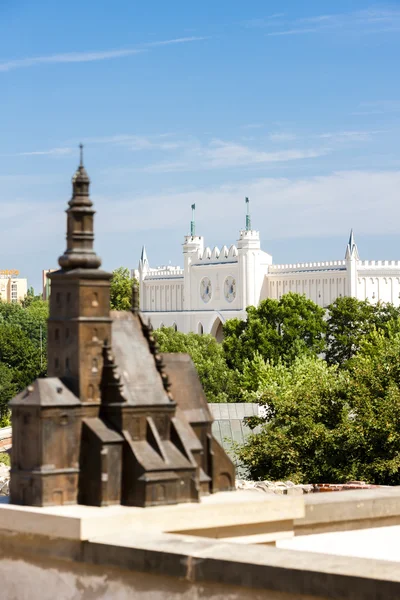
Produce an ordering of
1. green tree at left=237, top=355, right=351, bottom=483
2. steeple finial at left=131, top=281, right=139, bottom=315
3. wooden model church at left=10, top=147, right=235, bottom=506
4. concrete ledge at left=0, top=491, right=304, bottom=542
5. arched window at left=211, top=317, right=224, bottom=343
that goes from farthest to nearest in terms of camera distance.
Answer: arched window at left=211, top=317, right=224, bottom=343
green tree at left=237, top=355, right=351, bottom=483
steeple finial at left=131, top=281, right=139, bottom=315
wooden model church at left=10, top=147, right=235, bottom=506
concrete ledge at left=0, top=491, right=304, bottom=542

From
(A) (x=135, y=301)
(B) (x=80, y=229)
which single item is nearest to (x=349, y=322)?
(A) (x=135, y=301)

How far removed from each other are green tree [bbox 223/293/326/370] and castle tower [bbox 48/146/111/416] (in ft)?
290

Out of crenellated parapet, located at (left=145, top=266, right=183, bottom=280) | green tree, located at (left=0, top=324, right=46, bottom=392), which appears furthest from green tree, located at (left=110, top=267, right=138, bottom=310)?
green tree, located at (left=0, top=324, right=46, bottom=392)

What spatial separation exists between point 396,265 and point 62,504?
140 m

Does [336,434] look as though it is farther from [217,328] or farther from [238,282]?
[238,282]

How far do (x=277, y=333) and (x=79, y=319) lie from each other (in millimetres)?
98633

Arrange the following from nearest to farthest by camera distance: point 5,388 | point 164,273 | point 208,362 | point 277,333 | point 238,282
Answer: point 5,388 < point 208,362 < point 277,333 < point 238,282 < point 164,273

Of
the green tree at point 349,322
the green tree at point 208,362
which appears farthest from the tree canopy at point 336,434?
the green tree at point 349,322

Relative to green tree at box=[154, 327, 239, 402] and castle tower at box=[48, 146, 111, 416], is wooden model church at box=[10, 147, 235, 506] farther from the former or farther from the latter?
green tree at box=[154, 327, 239, 402]

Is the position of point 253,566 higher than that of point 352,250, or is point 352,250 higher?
point 352,250

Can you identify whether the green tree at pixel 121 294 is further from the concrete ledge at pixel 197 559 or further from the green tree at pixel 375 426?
the concrete ledge at pixel 197 559

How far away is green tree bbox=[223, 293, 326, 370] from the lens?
337 feet

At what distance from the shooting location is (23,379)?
89.9m

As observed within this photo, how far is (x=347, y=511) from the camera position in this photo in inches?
398
